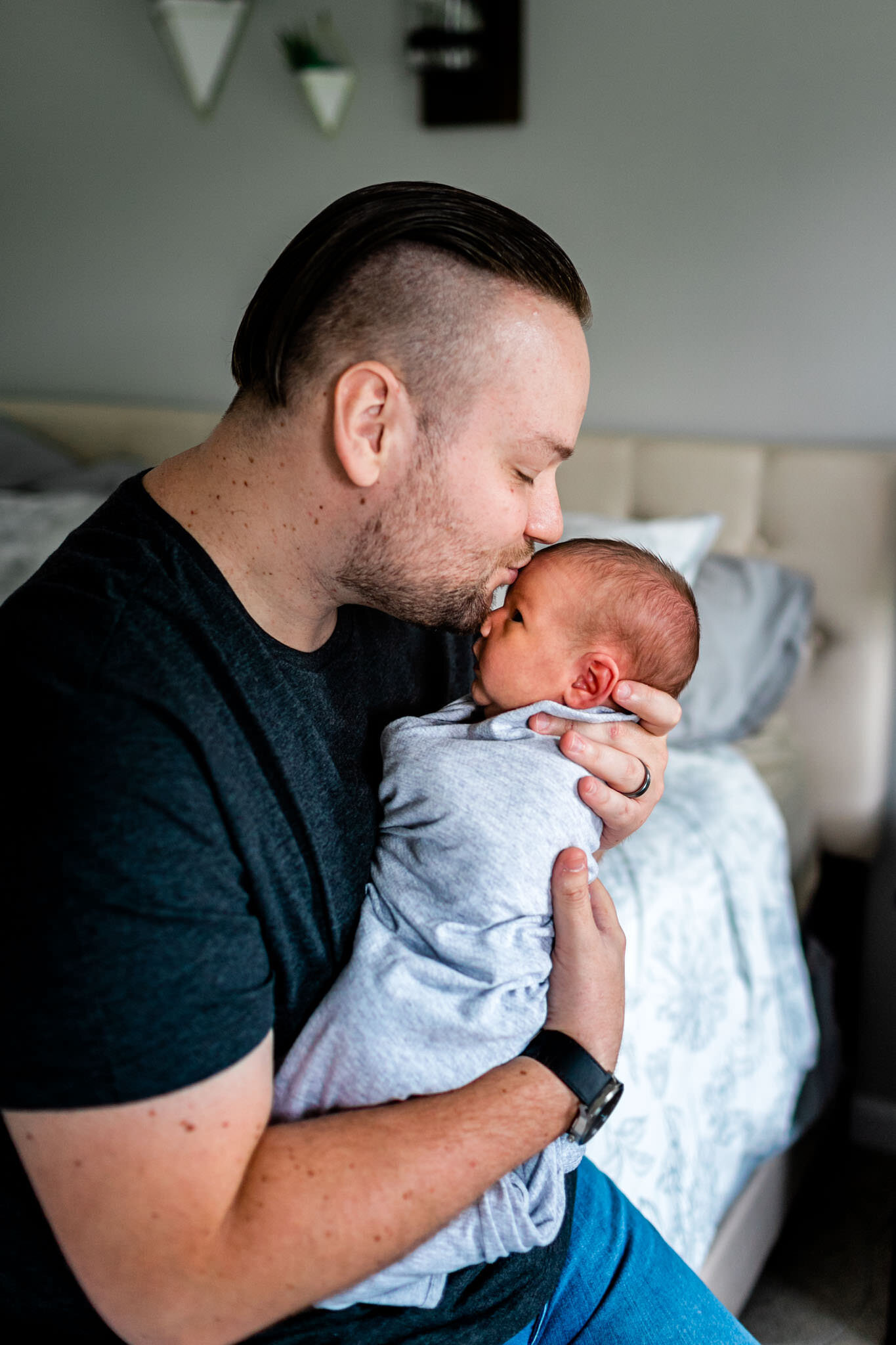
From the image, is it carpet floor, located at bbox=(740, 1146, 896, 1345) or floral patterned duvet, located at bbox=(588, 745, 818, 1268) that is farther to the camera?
carpet floor, located at bbox=(740, 1146, 896, 1345)

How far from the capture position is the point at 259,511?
0.94 metres

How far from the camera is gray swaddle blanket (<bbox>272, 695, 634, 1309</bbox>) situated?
2.91 feet

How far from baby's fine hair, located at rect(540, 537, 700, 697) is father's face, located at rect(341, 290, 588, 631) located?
0.12 metres

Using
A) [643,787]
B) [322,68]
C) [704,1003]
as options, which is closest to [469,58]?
[322,68]

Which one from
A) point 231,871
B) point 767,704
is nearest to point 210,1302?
point 231,871

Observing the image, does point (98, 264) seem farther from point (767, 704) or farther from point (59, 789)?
point (59, 789)

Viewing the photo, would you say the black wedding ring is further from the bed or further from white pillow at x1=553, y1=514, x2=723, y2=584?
white pillow at x1=553, y1=514, x2=723, y2=584

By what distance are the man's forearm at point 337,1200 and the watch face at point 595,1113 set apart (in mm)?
54

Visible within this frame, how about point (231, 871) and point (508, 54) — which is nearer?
point (231, 871)

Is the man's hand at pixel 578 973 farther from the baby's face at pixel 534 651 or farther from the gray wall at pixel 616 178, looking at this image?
the gray wall at pixel 616 178

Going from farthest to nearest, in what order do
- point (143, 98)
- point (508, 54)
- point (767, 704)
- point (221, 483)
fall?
point (143, 98), point (508, 54), point (767, 704), point (221, 483)

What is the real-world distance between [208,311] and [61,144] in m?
0.64

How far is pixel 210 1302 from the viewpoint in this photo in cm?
74

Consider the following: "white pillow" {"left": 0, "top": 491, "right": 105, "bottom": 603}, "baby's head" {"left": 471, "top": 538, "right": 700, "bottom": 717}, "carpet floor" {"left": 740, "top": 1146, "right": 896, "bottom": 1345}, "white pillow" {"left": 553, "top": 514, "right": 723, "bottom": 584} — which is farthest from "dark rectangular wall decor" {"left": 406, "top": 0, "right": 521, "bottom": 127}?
"carpet floor" {"left": 740, "top": 1146, "right": 896, "bottom": 1345}
